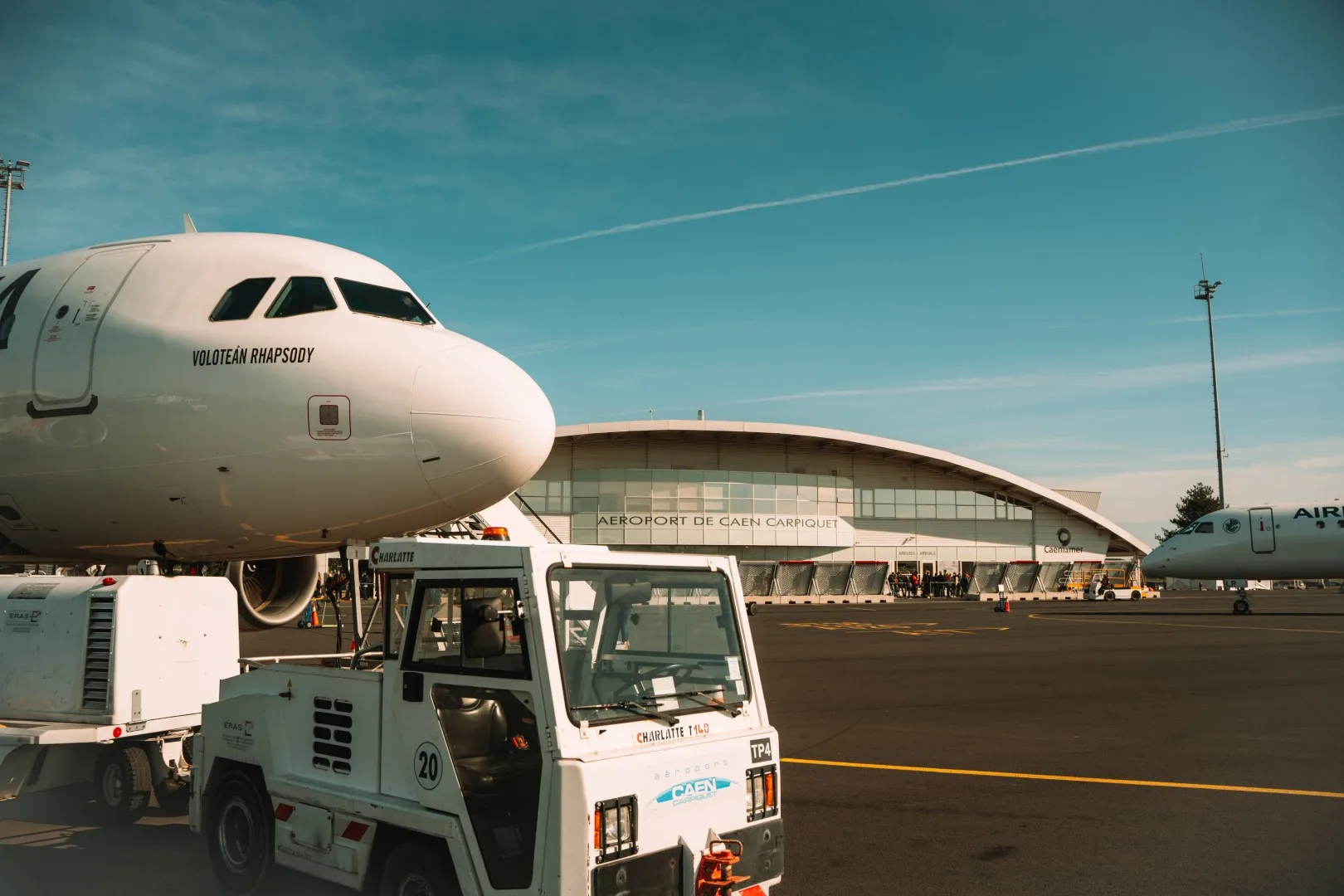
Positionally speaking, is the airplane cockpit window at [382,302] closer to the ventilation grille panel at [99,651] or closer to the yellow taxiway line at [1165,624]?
the ventilation grille panel at [99,651]

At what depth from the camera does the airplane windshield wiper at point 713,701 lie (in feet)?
17.8

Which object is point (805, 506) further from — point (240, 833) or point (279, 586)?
point (240, 833)

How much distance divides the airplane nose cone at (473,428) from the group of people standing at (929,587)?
53.7 metres

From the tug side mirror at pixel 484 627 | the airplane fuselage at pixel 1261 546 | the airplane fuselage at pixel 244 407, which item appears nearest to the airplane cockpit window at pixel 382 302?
the airplane fuselage at pixel 244 407

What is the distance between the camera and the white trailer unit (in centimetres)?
744

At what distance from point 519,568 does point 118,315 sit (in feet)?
17.1

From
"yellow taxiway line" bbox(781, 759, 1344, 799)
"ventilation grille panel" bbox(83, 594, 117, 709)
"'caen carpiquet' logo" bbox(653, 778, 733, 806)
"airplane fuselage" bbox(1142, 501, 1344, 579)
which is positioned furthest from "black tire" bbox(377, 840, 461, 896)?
"airplane fuselage" bbox(1142, 501, 1344, 579)

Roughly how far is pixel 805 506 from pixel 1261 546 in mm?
26165

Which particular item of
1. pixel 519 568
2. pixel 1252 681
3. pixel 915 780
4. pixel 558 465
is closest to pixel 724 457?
pixel 558 465

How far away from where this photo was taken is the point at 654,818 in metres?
4.81

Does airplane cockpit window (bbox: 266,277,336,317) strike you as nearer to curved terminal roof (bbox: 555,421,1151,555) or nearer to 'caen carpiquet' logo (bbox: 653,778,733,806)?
'caen carpiquet' logo (bbox: 653,778,733,806)

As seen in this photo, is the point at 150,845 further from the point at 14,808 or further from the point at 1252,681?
the point at 1252,681

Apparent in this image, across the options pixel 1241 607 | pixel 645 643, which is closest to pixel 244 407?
pixel 645 643

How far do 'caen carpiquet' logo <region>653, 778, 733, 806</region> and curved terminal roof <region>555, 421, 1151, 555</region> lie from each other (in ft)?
159
